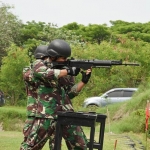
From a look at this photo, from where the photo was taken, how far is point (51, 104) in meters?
6.76

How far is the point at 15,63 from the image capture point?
3172 cm

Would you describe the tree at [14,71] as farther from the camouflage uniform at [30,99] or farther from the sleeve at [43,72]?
the sleeve at [43,72]

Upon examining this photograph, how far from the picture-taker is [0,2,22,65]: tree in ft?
152

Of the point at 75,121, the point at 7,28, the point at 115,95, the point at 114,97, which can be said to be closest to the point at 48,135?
Result: the point at 75,121

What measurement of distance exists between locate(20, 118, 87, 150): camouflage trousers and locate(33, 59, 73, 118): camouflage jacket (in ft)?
0.30

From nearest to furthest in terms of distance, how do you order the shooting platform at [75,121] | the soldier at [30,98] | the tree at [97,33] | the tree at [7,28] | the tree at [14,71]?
1. the shooting platform at [75,121]
2. the soldier at [30,98]
3. the tree at [14,71]
4. the tree at [7,28]
5. the tree at [97,33]

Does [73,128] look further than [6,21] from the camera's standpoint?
No

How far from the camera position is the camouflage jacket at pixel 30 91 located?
23.5ft

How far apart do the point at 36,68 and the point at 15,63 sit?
25.2m

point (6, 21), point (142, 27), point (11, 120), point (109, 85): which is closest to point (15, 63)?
point (109, 85)

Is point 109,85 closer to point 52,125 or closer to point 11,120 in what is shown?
point 11,120

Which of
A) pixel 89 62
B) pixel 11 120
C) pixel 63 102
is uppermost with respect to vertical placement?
pixel 89 62

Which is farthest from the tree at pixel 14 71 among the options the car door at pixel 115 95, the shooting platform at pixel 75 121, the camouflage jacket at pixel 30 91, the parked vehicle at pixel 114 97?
the shooting platform at pixel 75 121

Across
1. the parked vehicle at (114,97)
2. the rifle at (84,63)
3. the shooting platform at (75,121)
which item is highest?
the rifle at (84,63)
